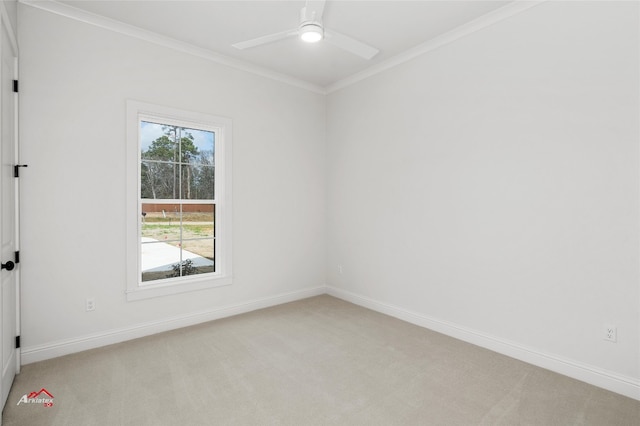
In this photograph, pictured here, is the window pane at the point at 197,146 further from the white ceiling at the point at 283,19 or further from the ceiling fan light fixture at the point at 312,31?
the ceiling fan light fixture at the point at 312,31

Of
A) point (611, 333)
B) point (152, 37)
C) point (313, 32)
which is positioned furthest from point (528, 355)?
point (152, 37)

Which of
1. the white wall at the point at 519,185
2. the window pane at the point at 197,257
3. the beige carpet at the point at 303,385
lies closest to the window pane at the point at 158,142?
the window pane at the point at 197,257

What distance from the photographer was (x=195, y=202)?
12.1 feet

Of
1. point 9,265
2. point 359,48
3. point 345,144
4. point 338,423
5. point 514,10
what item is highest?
point 514,10

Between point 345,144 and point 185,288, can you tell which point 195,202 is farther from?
point 345,144

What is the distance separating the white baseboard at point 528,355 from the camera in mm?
2322

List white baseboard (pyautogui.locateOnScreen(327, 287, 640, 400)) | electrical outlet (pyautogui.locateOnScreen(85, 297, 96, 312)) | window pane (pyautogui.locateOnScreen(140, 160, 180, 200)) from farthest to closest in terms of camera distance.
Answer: window pane (pyautogui.locateOnScreen(140, 160, 180, 200)) < electrical outlet (pyautogui.locateOnScreen(85, 297, 96, 312)) < white baseboard (pyautogui.locateOnScreen(327, 287, 640, 400))

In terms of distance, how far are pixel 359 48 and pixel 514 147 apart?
1.55 metres

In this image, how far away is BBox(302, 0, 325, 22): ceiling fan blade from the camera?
6.72 feet

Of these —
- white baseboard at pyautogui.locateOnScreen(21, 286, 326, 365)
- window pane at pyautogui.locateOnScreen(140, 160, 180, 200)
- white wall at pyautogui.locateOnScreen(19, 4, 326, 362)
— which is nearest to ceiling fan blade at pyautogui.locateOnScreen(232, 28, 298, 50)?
white wall at pyautogui.locateOnScreen(19, 4, 326, 362)

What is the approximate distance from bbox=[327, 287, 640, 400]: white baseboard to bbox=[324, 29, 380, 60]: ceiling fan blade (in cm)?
264

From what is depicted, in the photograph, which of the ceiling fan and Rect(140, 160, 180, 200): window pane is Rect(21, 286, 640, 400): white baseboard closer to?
Rect(140, 160, 180, 200): window pane

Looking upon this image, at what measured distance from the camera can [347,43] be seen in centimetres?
254

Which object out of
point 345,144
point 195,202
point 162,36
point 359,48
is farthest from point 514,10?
point 195,202
